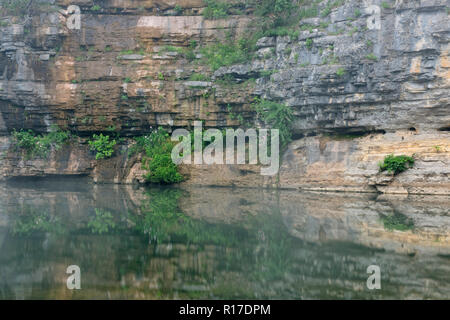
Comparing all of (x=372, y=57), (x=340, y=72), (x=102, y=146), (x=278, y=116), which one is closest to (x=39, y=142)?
(x=102, y=146)

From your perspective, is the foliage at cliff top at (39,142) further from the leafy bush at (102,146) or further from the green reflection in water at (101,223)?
the green reflection in water at (101,223)

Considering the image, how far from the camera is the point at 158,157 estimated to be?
1984 cm

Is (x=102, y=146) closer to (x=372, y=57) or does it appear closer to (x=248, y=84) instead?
(x=248, y=84)

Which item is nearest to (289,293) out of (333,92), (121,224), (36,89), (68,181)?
(121,224)

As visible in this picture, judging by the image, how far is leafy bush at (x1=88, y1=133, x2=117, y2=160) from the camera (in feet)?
68.4

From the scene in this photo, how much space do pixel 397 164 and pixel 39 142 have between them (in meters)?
15.3

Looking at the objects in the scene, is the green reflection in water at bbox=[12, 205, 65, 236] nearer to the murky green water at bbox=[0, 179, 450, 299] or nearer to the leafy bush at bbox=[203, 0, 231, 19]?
the murky green water at bbox=[0, 179, 450, 299]

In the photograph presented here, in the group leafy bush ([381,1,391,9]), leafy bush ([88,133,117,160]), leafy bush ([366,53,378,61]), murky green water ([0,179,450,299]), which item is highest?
leafy bush ([381,1,391,9])

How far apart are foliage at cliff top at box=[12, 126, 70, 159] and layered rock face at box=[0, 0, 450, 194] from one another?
1.36 feet

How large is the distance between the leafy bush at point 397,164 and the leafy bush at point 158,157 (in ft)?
27.7

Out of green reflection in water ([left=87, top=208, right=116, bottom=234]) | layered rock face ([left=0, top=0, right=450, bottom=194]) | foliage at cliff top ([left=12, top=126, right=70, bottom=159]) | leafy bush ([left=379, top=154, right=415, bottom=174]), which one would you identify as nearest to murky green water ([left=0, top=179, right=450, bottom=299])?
green reflection in water ([left=87, top=208, right=116, bottom=234])

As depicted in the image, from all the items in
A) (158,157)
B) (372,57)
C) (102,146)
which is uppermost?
(372,57)
